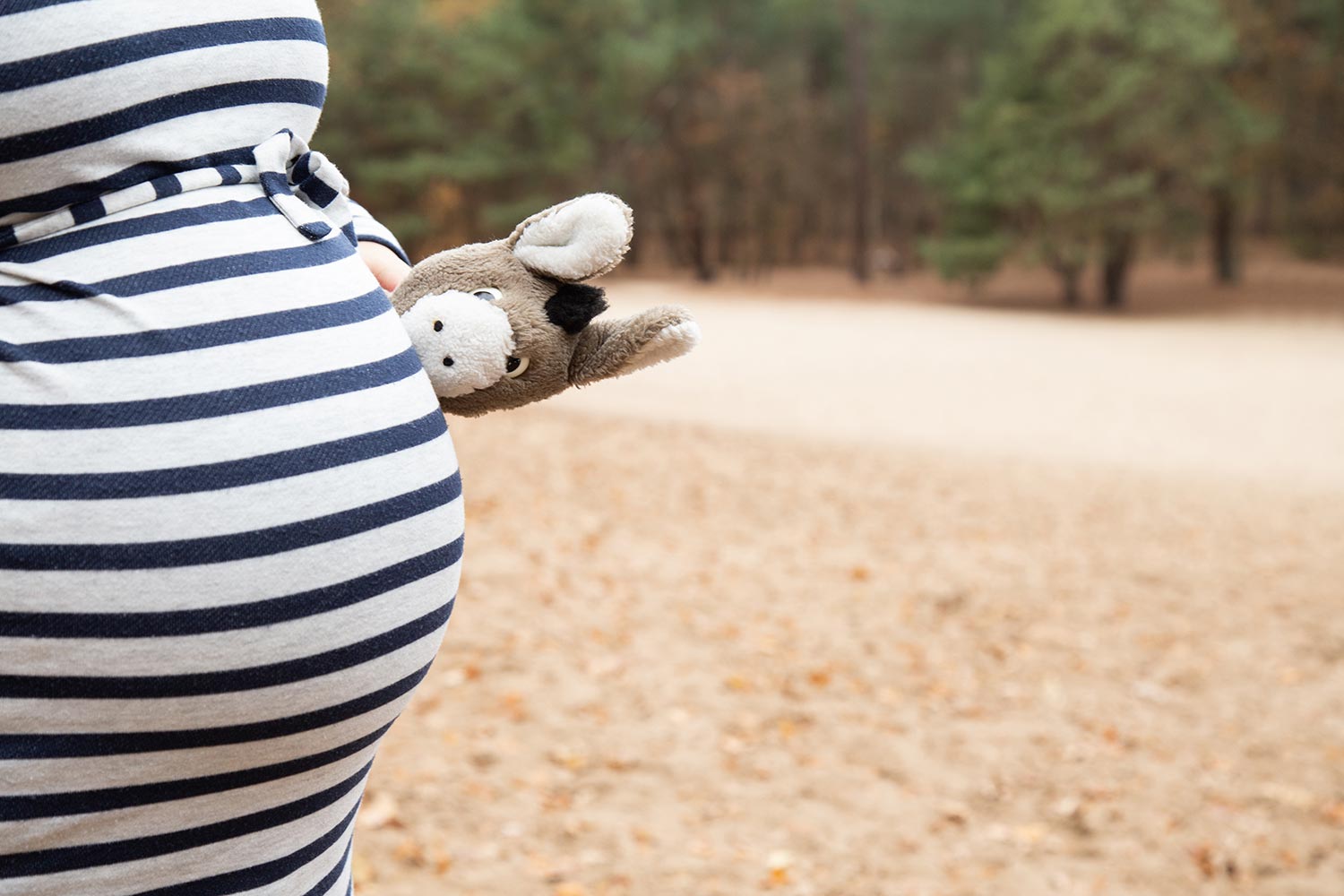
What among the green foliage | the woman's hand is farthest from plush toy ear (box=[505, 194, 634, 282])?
the green foliage

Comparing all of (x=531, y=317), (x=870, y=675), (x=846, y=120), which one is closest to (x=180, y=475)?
(x=531, y=317)

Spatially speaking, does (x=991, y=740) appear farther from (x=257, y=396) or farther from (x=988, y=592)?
(x=257, y=396)

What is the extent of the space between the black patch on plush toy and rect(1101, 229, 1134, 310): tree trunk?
2038 cm

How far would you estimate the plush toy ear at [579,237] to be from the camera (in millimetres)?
1111

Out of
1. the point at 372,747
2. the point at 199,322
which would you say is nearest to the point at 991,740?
the point at 372,747

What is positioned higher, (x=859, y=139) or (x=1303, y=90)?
(x=1303, y=90)

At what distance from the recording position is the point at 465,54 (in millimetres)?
23781

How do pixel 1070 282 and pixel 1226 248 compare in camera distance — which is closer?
pixel 1070 282

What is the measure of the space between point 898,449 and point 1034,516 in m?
2.21

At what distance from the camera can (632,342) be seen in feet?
3.78

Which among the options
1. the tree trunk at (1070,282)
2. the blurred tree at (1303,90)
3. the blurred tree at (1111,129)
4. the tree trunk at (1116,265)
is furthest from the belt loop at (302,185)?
the blurred tree at (1303,90)

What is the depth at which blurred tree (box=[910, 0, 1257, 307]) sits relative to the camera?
63.1 feet

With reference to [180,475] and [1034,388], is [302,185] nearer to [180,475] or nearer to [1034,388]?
[180,475]

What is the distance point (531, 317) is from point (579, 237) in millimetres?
89
